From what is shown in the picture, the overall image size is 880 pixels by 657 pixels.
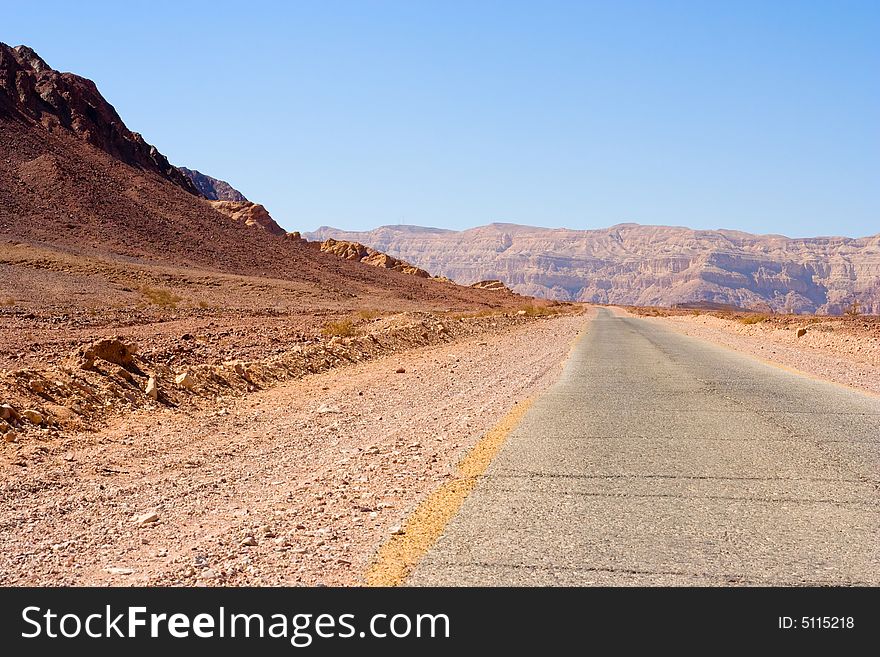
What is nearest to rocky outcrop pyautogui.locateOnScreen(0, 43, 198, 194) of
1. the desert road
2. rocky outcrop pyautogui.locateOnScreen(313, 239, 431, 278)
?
rocky outcrop pyautogui.locateOnScreen(313, 239, 431, 278)

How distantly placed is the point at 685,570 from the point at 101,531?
427 cm

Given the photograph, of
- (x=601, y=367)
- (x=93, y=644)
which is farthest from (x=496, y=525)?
(x=601, y=367)

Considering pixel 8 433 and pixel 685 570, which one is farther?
pixel 8 433

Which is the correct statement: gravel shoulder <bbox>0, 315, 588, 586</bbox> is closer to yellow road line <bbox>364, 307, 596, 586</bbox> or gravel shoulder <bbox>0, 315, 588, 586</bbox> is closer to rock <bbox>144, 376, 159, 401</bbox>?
yellow road line <bbox>364, 307, 596, 586</bbox>

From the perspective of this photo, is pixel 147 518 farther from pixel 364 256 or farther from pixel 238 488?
pixel 364 256

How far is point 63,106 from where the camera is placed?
9300 cm

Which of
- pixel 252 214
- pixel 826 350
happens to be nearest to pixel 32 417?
pixel 826 350

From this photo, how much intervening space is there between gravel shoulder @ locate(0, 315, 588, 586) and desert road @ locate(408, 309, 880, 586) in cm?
71

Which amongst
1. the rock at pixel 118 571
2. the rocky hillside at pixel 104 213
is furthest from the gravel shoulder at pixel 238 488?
the rocky hillside at pixel 104 213

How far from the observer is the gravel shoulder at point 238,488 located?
5.45 meters

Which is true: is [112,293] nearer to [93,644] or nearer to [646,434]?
[646,434]

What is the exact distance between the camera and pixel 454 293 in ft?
333

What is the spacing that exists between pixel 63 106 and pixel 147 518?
9781cm

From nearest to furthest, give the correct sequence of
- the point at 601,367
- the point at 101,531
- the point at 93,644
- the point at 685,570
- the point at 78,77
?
1. the point at 93,644
2. the point at 685,570
3. the point at 101,531
4. the point at 601,367
5. the point at 78,77
